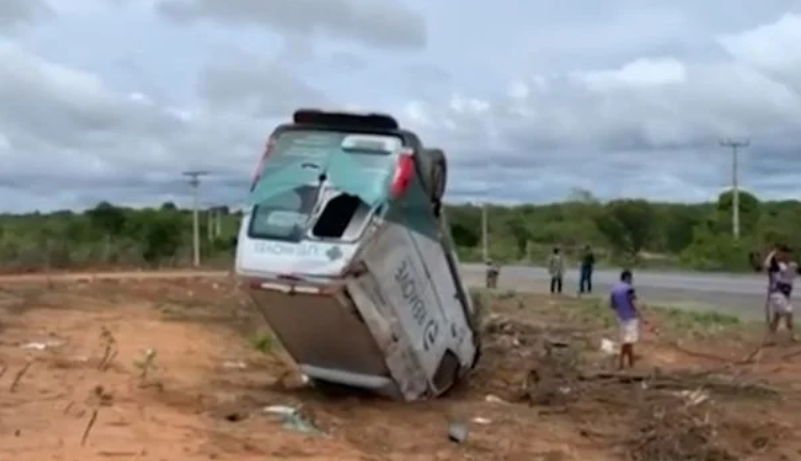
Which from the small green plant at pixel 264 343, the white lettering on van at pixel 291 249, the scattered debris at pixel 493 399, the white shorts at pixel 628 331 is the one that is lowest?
the scattered debris at pixel 493 399

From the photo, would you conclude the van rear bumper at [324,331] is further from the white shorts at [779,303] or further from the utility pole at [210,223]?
the utility pole at [210,223]

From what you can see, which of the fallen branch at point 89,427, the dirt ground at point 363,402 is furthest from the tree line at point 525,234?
the fallen branch at point 89,427

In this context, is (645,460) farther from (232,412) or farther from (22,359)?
(22,359)

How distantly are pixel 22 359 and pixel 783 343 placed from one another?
12.7m

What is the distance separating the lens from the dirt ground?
10078 millimetres

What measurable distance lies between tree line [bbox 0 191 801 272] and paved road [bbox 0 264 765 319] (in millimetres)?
2804

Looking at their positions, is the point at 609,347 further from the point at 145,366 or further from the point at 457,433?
the point at 457,433

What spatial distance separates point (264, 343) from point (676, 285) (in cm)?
2944

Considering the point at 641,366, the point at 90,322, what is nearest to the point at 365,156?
the point at 641,366

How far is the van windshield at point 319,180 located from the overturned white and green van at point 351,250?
0.01m

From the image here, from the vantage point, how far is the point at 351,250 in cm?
1152

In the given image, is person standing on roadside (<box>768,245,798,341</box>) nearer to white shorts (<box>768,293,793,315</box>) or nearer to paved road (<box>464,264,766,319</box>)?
white shorts (<box>768,293,793,315</box>)

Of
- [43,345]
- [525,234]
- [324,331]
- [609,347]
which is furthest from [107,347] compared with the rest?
[525,234]

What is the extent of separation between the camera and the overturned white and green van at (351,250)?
1162 cm
